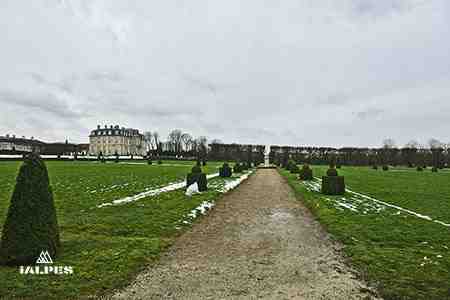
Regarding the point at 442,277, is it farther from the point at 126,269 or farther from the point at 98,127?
the point at 98,127

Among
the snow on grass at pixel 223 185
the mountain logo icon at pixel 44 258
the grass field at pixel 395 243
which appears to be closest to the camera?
the grass field at pixel 395 243

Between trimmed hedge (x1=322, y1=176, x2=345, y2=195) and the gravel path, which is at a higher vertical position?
trimmed hedge (x1=322, y1=176, x2=345, y2=195)

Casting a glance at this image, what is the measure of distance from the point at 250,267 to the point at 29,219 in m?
3.91

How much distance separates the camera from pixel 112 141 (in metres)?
121

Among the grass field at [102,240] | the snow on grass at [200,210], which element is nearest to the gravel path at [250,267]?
the grass field at [102,240]

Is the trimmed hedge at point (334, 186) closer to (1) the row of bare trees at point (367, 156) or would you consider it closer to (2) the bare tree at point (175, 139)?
(1) the row of bare trees at point (367, 156)

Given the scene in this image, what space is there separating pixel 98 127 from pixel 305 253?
5104 inches

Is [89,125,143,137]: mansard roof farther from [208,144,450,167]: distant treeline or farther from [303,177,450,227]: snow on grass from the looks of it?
[303,177,450,227]: snow on grass

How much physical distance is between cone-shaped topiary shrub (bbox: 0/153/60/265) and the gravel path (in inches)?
75.9

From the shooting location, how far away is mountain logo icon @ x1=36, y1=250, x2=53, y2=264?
543 cm

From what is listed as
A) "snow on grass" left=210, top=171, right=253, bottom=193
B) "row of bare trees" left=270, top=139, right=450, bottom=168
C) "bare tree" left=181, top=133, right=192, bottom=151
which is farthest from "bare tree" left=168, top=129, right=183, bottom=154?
"snow on grass" left=210, top=171, right=253, bottom=193

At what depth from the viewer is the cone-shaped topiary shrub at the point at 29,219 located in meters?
5.27

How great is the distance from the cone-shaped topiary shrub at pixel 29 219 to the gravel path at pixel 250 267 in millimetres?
1927

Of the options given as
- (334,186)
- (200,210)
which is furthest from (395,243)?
(334,186)
